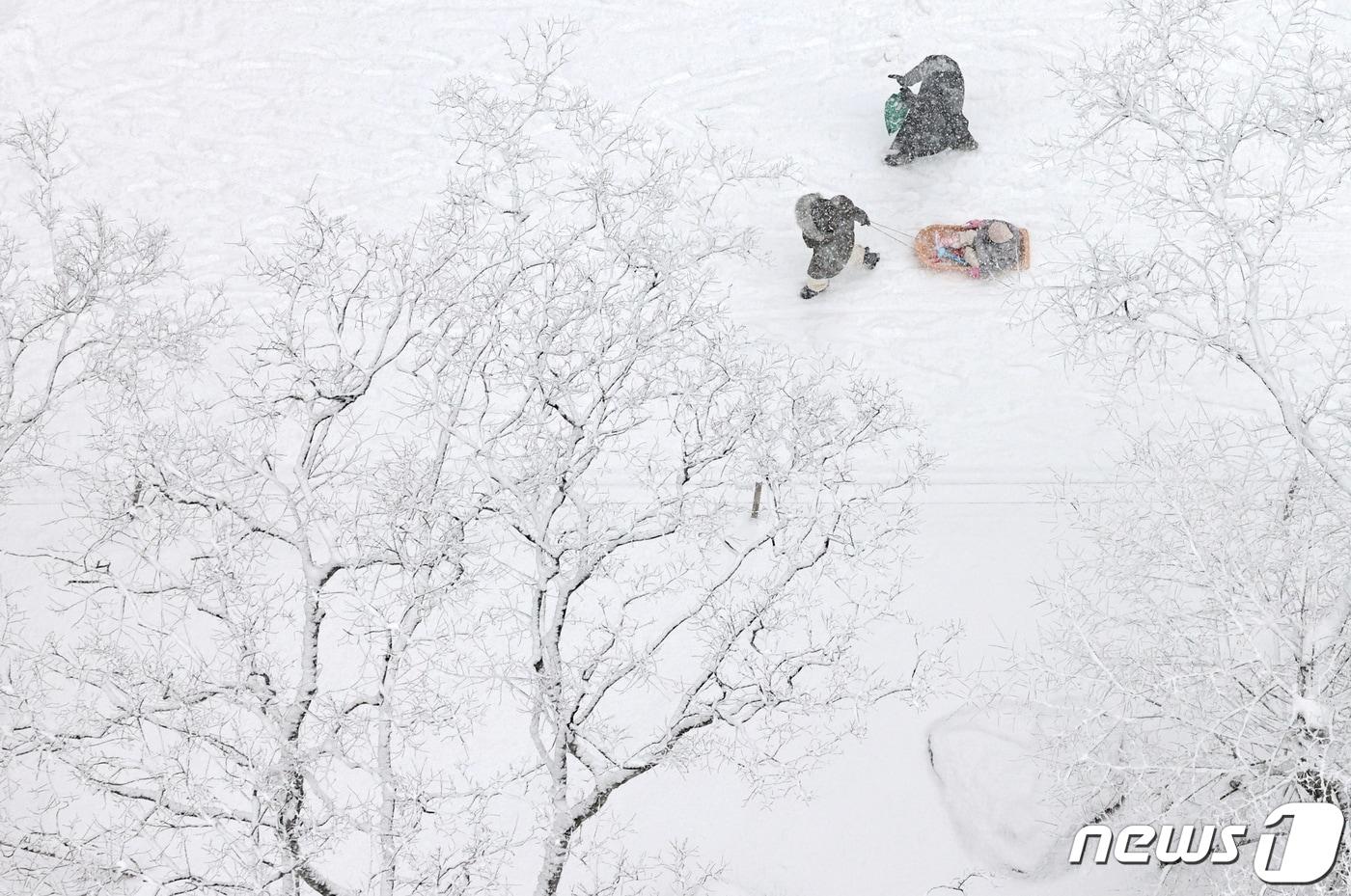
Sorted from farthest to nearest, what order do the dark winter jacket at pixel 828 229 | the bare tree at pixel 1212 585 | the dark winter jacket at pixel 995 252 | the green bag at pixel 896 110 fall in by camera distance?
the green bag at pixel 896 110 < the dark winter jacket at pixel 995 252 < the dark winter jacket at pixel 828 229 < the bare tree at pixel 1212 585

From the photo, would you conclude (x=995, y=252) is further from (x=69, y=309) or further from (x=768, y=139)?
(x=69, y=309)

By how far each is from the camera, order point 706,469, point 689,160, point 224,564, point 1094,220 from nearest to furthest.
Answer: point 224,564
point 706,469
point 1094,220
point 689,160

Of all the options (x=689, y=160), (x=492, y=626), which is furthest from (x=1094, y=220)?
(x=492, y=626)

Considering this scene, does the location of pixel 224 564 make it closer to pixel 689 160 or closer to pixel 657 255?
pixel 657 255

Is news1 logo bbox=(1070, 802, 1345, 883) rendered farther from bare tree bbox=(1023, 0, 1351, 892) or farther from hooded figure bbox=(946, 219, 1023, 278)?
hooded figure bbox=(946, 219, 1023, 278)

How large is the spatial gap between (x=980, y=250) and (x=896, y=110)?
2103 millimetres

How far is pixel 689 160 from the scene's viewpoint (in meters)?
13.7

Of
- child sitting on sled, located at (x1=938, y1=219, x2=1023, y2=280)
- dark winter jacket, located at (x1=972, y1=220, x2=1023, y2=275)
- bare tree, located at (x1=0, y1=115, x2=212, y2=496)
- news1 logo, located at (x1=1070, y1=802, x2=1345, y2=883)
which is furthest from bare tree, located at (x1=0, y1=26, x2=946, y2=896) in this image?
news1 logo, located at (x1=1070, y1=802, x2=1345, y2=883)

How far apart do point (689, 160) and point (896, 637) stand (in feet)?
21.3

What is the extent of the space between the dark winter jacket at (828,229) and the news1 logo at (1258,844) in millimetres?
6438

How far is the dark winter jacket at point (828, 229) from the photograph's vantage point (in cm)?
1207

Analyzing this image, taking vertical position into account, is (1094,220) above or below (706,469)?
above

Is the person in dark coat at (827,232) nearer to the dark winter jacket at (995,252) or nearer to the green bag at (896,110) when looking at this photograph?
the dark winter jacket at (995,252)

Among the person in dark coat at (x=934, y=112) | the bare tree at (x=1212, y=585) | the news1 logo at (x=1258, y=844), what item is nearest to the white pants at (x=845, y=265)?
the person in dark coat at (x=934, y=112)
